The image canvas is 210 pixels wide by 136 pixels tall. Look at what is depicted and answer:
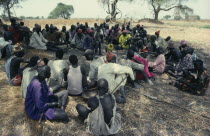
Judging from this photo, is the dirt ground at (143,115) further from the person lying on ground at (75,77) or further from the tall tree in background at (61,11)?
the tall tree in background at (61,11)

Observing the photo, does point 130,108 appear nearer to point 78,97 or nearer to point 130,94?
point 130,94

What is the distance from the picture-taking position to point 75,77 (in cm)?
450

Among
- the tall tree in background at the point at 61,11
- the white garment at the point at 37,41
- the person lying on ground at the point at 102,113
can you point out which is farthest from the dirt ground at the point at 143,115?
the tall tree in background at the point at 61,11

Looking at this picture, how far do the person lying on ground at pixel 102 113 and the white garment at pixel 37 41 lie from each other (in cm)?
681

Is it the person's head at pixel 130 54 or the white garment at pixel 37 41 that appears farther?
the white garment at pixel 37 41

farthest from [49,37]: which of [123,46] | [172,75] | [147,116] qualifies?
[147,116]

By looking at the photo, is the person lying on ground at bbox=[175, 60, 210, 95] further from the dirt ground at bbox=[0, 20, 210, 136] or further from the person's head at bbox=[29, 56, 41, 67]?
the person's head at bbox=[29, 56, 41, 67]

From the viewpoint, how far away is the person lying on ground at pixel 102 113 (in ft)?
10.7

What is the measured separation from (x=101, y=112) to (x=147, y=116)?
1627mm

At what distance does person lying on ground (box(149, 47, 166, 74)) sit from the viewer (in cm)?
686

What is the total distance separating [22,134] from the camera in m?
3.49

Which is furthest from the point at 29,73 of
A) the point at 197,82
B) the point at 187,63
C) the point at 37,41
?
the point at 187,63

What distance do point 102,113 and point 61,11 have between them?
73.9 metres

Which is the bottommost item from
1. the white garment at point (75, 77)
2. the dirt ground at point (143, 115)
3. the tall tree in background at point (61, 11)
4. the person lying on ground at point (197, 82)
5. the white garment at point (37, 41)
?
the dirt ground at point (143, 115)
